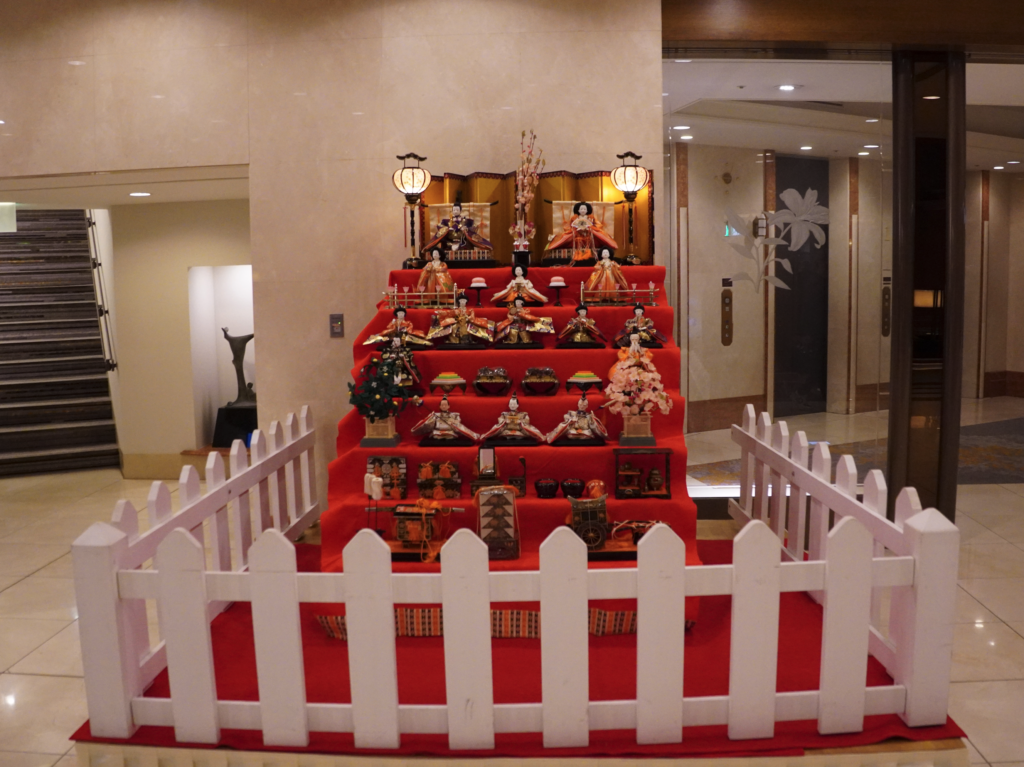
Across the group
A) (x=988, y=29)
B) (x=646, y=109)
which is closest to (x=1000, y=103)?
(x=988, y=29)

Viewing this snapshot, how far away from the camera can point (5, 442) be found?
7.32 metres

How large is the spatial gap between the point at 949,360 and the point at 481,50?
3.79m

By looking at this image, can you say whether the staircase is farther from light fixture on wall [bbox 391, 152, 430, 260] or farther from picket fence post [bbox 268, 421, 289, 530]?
light fixture on wall [bbox 391, 152, 430, 260]

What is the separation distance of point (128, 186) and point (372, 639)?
466cm

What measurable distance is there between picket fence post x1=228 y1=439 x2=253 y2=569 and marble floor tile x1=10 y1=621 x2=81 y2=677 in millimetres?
748

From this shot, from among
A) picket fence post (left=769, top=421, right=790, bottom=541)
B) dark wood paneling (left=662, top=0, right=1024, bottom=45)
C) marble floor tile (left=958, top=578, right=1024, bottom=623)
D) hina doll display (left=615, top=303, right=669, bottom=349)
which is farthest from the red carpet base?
dark wood paneling (left=662, top=0, right=1024, bottom=45)

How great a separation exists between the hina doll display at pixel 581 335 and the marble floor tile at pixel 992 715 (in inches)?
86.4

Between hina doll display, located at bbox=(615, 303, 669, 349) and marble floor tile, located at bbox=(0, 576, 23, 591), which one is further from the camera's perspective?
marble floor tile, located at bbox=(0, 576, 23, 591)

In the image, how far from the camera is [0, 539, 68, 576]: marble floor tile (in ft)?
15.2

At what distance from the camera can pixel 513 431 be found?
3803 mm

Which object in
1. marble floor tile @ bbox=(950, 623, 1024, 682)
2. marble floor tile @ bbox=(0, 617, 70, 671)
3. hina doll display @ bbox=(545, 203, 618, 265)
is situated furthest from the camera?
hina doll display @ bbox=(545, 203, 618, 265)

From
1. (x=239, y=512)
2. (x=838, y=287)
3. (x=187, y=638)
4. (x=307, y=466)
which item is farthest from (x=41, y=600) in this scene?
(x=838, y=287)

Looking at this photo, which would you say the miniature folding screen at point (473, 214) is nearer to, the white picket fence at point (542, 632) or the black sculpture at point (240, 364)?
the white picket fence at point (542, 632)

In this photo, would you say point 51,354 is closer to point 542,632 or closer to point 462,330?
point 462,330
